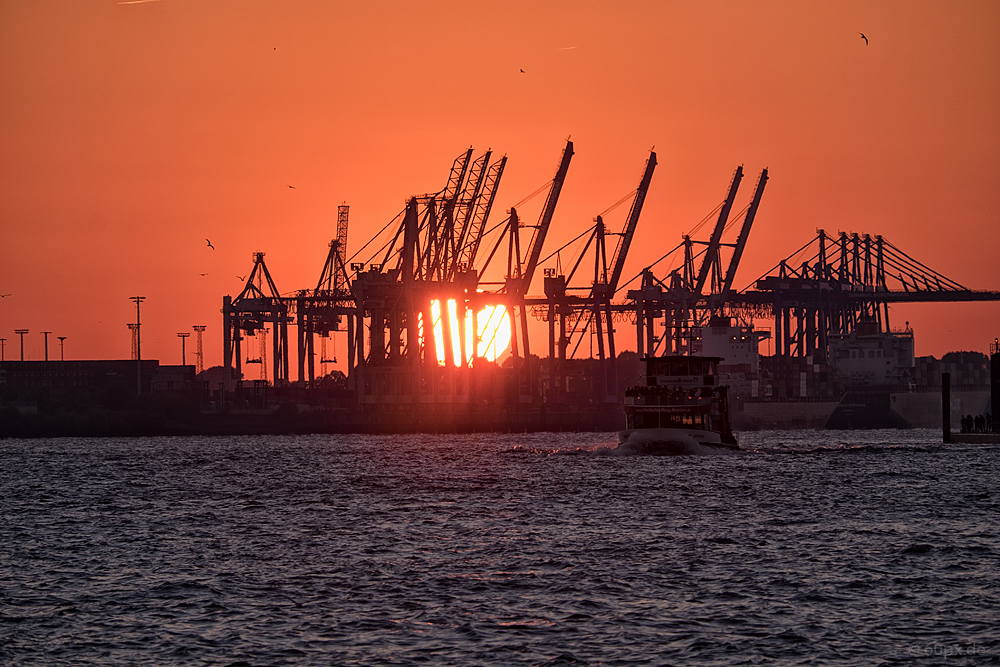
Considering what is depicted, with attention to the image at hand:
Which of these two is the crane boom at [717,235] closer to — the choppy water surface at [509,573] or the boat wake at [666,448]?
the boat wake at [666,448]

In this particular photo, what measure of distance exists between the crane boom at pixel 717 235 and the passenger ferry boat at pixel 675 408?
10220cm

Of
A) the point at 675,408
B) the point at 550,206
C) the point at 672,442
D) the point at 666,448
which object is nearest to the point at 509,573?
the point at 675,408

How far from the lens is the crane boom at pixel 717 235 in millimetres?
192750

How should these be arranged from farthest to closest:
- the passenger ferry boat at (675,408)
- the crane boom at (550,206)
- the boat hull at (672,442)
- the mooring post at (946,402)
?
the crane boom at (550,206), the mooring post at (946,402), the boat hull at (672,442), the passenger ferry boat at (675,408)

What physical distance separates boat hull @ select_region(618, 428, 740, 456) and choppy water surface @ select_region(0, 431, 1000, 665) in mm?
23494

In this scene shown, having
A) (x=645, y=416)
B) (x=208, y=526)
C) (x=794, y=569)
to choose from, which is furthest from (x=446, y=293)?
(x=794, y=569)

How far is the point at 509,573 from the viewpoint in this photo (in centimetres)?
3372

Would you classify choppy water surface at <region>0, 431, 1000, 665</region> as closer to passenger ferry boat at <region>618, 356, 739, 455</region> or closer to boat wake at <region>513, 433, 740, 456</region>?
passenger ferry boat at <region>618, 356, 739, 455</region>

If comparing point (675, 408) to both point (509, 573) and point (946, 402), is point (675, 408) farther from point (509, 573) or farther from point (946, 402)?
point (509, 573)

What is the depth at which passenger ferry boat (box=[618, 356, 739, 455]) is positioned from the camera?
90188 millimetres

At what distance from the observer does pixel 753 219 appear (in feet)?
645

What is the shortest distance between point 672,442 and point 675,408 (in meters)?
2.72

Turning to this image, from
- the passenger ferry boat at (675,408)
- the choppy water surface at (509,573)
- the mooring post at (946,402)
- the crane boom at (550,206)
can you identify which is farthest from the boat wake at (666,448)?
the crane boom at (550,206)

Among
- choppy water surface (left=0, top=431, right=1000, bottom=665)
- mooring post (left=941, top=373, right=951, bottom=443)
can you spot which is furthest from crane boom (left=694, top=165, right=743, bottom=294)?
choppy water surface (left=0, top=431, right=1000, bottom=665)
